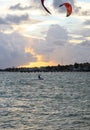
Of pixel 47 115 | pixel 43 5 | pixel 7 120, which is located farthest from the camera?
pixel 47 115

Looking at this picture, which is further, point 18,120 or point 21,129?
point 18,120

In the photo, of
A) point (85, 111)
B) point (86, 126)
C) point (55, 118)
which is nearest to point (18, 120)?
point (55, 118)

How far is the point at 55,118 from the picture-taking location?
41.4 m

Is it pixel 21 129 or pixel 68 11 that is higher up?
pixel 68 11

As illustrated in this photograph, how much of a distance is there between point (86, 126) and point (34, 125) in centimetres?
413

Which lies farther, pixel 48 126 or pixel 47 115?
pixel 47 115

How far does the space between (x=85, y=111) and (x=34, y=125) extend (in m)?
12.4

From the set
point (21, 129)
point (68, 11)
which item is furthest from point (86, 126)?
point (68, 11)

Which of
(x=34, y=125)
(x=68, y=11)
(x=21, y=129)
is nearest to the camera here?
(x=68, y=11)

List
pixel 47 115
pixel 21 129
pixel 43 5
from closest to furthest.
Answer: pixel 43 5
pixel 21 129
pixel 47 115

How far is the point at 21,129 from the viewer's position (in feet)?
114

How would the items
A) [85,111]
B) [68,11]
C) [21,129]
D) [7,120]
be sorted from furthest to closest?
[85,111] → [7,120] → [21,129] → [68,11]

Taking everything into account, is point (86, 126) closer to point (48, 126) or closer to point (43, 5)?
point (48, 126)

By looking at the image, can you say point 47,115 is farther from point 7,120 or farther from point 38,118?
point 7,120
